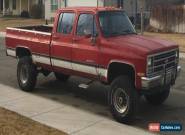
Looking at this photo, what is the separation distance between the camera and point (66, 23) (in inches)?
408

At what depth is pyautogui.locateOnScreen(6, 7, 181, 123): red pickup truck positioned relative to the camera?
8.60 m

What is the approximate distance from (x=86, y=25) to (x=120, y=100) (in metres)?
1.98

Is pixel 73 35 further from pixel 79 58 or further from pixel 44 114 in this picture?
pixel 44 114

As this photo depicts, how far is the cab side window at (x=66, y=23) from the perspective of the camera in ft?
33.5

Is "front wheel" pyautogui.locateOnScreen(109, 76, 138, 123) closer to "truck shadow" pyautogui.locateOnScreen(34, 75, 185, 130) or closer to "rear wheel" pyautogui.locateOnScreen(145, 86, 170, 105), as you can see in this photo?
"truck shadow" pyautogui.locateOnScreen(34, 75, 185, 130)

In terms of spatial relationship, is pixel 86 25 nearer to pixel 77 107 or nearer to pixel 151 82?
pixel 77 107

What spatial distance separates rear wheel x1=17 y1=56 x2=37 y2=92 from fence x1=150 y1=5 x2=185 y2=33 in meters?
19.7

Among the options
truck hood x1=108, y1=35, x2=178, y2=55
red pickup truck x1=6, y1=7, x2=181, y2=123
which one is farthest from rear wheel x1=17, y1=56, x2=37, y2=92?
truck hood x1=108, y1=35, x2=178, y2=55

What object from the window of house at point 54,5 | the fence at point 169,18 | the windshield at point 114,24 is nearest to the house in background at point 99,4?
the window of house at point 54,5

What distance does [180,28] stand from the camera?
29844 millimetres

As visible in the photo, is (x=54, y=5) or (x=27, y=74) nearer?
(x=27, y=74)

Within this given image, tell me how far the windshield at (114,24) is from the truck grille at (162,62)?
120 cm

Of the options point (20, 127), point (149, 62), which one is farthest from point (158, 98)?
point (20, 127)

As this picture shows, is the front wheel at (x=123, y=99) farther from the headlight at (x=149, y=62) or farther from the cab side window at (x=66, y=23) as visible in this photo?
the cab side window at (x=66, y=23)
